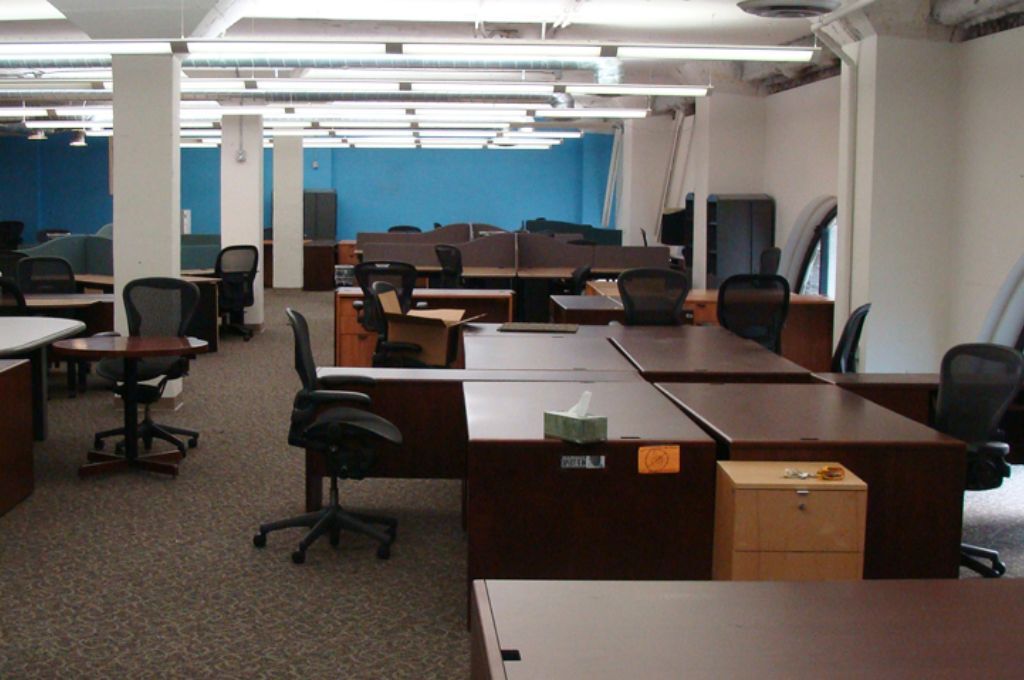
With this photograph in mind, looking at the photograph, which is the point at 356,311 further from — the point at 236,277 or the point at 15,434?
the point at 15,434

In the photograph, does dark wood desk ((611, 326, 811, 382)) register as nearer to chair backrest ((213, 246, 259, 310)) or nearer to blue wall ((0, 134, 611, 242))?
chair backrest ((213, 246, 259, 310))

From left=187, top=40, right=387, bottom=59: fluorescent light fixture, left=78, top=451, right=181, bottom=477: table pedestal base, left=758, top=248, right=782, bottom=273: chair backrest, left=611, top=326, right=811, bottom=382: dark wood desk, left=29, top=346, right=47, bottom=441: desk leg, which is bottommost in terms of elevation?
left=78, top=451, right=181, bottom=477: table pedestal base

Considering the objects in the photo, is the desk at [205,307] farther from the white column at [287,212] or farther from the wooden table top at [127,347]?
the white column at [287,212]

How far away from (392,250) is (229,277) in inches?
80.2

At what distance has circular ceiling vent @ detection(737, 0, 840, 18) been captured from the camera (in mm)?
6184

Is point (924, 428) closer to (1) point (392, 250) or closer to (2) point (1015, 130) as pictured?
(2) point (1015, 130)

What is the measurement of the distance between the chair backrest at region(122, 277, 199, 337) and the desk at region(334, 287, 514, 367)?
7.73ft

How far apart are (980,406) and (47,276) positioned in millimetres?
7466

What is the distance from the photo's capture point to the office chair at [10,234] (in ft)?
58.9

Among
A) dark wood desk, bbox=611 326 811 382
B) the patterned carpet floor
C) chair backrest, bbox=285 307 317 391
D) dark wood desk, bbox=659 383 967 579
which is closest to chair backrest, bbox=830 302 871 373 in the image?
dark wood desk, bbox=611 326 811 382

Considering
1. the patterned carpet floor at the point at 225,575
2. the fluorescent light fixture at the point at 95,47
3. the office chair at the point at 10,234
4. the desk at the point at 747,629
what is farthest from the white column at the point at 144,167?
the office chair at the point at 10,234

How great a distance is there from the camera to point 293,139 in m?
18.2

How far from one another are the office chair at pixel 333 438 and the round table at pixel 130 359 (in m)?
1.44

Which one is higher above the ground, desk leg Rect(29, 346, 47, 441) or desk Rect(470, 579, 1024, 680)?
desk Rect(470, 579, 1024, 680)
